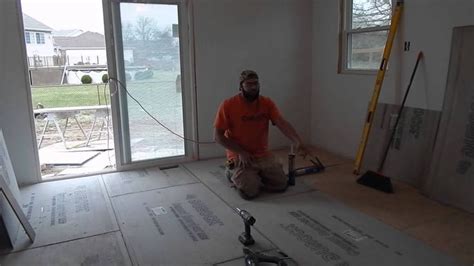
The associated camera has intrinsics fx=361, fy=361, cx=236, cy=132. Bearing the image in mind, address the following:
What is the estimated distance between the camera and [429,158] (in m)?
3.09

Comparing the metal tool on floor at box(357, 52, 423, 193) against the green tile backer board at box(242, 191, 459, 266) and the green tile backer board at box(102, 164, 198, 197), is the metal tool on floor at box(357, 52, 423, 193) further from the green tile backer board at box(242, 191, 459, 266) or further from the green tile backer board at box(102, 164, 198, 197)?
the green tile backer board at box(102, 164, 198, 197)

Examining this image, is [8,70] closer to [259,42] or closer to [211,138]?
[211,138]

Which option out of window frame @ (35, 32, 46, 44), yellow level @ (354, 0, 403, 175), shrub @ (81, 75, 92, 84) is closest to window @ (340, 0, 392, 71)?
yellow level @ (354, 0, 403, 175)

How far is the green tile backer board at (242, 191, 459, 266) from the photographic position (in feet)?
7.00

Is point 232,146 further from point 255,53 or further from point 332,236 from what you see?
point 255,53

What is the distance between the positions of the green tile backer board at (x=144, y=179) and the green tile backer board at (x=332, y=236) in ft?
3.22

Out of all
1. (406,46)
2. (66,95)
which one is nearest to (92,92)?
(66,95)

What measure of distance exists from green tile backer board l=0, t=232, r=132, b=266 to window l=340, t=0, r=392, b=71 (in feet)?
10.1

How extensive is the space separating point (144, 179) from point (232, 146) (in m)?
1.13

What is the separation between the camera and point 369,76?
3844 millimetres

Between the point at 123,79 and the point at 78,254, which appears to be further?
the point at 123,79

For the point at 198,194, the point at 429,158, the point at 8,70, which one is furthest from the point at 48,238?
the point at 429,158

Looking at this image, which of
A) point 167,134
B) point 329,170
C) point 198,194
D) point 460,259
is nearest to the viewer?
point 460,259

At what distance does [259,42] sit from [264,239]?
8.80ft
